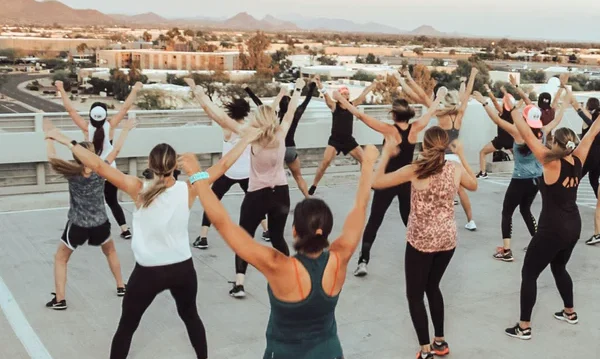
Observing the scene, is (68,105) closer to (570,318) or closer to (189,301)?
(189,301)

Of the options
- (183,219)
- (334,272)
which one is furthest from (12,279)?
(334,272)

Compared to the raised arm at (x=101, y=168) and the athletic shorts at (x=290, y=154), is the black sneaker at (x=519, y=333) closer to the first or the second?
the raised arm at (x=101, y=168)

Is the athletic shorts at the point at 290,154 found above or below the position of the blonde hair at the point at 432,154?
below

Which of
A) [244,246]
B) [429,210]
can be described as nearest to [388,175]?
[429,210]

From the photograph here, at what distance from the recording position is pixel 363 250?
7.35m

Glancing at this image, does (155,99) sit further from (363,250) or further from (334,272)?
(334,272)

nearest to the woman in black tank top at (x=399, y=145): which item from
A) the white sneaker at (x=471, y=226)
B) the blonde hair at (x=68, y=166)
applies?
the blonde hair at (x=68, y=166)

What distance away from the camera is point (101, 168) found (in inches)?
166

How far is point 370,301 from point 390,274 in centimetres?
92

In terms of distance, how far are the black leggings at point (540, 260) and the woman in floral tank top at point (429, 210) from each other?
0.87 metres

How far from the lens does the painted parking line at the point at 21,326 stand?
5.36 metres

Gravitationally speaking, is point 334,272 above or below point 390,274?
above

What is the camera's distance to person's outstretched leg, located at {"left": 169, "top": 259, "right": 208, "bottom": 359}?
4.42 m

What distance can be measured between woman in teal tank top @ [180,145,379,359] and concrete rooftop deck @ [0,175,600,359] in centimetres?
238
